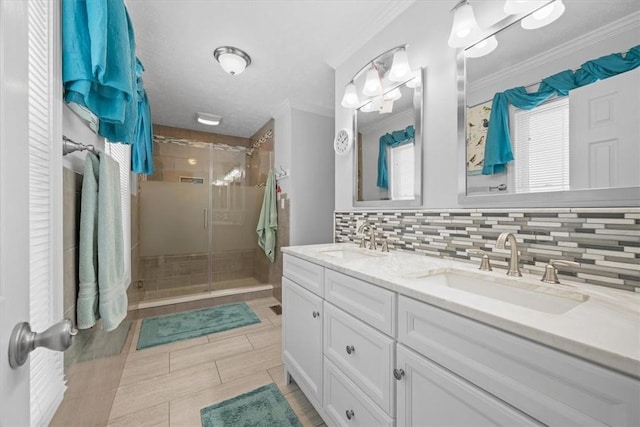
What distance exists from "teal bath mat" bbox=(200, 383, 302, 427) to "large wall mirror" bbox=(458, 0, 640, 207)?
1.45 meters

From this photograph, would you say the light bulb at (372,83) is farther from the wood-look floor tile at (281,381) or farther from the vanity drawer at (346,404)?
the wood-look floor tile at (281,381)

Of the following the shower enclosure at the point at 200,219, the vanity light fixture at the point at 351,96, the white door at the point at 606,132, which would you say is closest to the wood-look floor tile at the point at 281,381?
the shower enclosure at the point at 200,219

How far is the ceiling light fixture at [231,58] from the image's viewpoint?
1843 mm

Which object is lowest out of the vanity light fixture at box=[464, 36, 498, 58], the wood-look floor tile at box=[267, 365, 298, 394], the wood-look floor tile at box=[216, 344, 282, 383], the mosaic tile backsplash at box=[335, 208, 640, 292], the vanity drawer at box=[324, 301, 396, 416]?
the wood-look floor tile at box=[267, 365, 298, 394]

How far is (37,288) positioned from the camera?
667 millimetres

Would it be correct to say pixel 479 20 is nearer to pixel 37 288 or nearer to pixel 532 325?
pixel 532 325

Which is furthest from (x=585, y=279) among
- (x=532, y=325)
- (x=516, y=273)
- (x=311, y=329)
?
(x=311, y=329)

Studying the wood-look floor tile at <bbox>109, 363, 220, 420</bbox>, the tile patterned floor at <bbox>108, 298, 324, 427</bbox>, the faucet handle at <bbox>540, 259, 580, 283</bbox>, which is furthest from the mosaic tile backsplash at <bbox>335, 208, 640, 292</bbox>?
the wood-look floor tile at <bbox>109, 363, 220, 420</bbox>

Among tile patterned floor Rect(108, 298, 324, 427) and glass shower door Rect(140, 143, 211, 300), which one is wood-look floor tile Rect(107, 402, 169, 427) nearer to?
tile patterned floor Rect(108, 298, 324, 427)

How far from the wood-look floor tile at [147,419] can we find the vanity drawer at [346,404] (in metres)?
0.88

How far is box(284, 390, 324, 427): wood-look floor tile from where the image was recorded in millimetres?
1326

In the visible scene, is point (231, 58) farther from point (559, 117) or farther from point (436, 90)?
point (559, 117)

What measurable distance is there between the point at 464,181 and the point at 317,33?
137cm

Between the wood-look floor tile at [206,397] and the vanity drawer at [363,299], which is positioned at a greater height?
the vanity drawer at [363,299]
